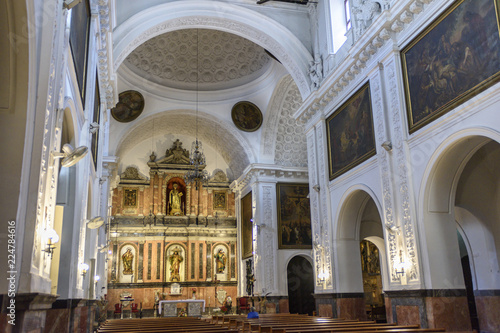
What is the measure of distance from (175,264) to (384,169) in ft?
55.3

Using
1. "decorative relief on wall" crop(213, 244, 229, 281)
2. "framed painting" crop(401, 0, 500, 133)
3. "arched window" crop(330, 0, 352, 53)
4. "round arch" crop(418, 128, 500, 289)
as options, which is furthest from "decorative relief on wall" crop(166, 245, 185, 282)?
"framed painting" crop(401, 0, 500, 133)

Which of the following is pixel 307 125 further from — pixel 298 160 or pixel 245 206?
pixel 245 206

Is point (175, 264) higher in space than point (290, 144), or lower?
lower

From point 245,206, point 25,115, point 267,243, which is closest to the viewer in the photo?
point 25,115

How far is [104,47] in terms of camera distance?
1083 centimetres

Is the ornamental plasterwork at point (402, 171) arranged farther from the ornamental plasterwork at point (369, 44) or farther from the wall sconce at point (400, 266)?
the ornamental plasterwork at point (369, 44)

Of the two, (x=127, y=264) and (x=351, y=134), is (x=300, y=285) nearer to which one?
(x=127, y=264)

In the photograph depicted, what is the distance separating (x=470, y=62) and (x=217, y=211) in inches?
775

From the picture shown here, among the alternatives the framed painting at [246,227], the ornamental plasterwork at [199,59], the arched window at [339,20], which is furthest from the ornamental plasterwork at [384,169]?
the framed painting at [246,227]

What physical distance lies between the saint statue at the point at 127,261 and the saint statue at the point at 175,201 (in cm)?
322

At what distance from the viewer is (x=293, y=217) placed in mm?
21219

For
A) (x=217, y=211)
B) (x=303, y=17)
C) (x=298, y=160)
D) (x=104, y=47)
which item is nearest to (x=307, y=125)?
(x=303, y=17)

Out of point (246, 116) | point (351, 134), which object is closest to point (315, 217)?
point (351, 134)

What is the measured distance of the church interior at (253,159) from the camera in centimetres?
510
